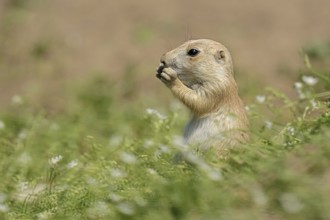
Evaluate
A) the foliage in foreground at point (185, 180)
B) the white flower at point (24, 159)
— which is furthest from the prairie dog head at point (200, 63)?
the white flower at point (24, 159)

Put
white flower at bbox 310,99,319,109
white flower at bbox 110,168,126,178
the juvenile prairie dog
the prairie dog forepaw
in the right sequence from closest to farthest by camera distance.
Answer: white flower at bbox 110,168,126,178 → white flower at bbox 310,99,319,109 → the juvenile prairie dog → the prairie dog forepaw

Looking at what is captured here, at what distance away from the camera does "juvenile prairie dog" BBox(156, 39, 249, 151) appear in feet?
14.1

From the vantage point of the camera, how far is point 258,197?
2820mm

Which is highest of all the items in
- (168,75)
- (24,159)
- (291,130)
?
(168,75)

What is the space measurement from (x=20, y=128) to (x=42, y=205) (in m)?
3.20

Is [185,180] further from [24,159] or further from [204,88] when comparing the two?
[24,159]

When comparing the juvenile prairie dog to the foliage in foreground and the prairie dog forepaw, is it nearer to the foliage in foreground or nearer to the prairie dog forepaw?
the prairie dog forepaw

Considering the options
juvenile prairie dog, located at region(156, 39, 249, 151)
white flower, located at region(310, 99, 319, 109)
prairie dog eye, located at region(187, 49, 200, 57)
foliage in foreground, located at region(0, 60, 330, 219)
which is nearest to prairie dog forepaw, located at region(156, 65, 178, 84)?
juvenile prairie dog, located at region(156, 39, 249, 151)

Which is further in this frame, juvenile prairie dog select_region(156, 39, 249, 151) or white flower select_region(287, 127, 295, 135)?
juvenile prairie dog select_region(156, 39, 249, 151)

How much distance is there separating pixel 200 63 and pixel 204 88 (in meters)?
0.19

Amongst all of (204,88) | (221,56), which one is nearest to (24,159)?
(204,88)

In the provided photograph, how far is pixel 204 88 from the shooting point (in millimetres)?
4609

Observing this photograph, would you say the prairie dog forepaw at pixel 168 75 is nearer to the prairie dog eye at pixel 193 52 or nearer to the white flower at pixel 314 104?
the prairie dog eye at pixel 193 52

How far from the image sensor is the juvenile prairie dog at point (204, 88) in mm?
4305
